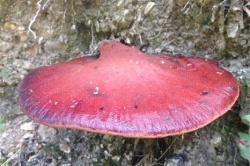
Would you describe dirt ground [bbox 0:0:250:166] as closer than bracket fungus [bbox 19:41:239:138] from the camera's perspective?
No

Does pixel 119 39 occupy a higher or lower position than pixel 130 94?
higher

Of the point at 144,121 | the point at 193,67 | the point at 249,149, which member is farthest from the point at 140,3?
the point at 249,149

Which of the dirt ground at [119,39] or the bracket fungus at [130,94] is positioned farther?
the dirt ground at [119,39]

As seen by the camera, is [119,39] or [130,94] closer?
[130,94]
